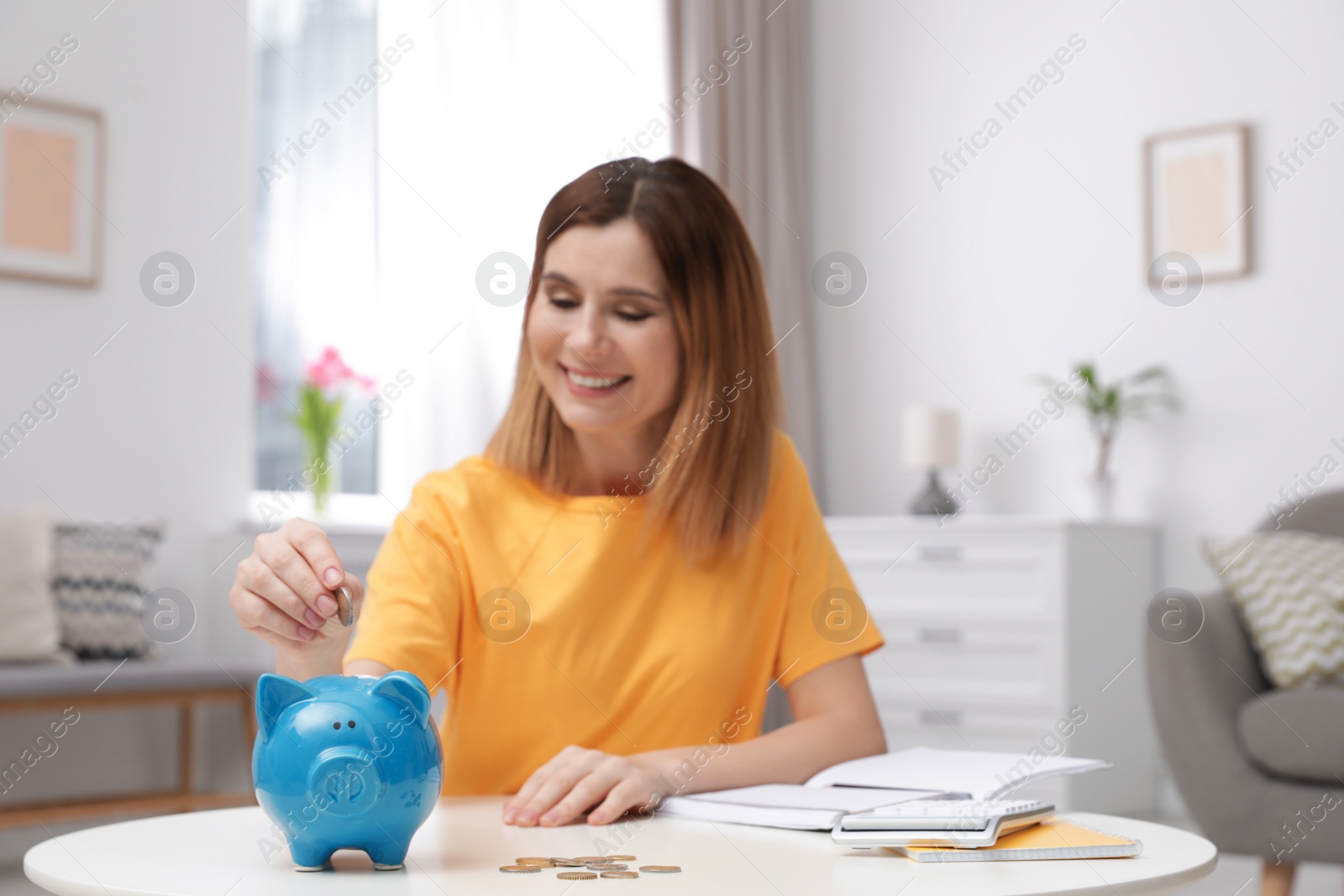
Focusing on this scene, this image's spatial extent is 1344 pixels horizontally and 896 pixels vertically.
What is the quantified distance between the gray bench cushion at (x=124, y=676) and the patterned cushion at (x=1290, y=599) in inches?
91.9

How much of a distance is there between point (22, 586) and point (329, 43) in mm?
1944

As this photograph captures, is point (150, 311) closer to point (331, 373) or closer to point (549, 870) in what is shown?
point (331, 373)

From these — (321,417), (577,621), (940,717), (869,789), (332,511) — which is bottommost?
(940,717)

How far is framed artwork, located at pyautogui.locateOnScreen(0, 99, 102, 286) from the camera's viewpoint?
11.9 feet

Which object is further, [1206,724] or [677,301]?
[1206,724]

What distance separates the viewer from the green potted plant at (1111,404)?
13.8 ft

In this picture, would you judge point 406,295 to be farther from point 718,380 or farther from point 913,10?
point 718,380

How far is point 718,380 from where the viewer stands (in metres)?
1.46

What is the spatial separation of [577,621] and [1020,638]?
110 inches

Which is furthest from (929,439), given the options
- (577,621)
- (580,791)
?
(580,791)

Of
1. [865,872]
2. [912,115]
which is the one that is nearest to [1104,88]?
[912,115]

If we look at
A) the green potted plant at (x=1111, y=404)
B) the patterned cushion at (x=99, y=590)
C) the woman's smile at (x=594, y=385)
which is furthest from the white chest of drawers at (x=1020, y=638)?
the woman's smile at (x=594, y=385)

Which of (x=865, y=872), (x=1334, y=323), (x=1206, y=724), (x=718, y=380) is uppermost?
(x=1334, y=323)

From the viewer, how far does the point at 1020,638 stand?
3.89m
